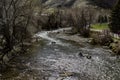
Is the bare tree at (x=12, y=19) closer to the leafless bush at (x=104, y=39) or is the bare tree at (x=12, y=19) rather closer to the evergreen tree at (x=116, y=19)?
the leafless bush at (x=104, y=39)

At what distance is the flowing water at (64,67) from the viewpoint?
101 feet

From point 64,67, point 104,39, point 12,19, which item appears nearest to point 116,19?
point 104,39

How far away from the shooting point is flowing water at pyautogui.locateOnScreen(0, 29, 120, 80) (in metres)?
30.9

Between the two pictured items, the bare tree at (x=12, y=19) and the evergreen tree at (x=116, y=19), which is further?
the evergreen tree at (x=116, y=19)

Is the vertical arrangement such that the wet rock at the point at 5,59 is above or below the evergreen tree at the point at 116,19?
below

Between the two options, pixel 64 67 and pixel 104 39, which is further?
pixel 104 39

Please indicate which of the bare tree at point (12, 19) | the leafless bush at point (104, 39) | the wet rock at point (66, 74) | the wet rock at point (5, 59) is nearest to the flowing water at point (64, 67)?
the wet rock at point (66, 74)

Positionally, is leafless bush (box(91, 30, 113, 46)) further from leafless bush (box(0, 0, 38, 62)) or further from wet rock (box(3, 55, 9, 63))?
wet rock (box(3, 55, 9, 63))

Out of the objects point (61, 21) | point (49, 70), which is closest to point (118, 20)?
point (49, 70)

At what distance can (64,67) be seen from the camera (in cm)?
3603

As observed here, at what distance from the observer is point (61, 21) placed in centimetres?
12288

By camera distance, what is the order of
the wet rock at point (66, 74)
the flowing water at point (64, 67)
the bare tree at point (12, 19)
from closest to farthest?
the flowing water at point (64, 67) < the wet rock at point (66, 74) < the bare tree at point (12, 19)

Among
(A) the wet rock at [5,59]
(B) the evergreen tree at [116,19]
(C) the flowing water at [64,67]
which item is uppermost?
(B) the evergreen tree at [116,19]

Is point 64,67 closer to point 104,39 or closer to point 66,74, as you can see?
point 66,74
